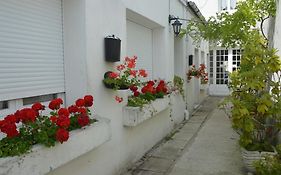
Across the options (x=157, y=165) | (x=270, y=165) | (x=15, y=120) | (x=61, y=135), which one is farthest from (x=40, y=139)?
(x=270, y=165)

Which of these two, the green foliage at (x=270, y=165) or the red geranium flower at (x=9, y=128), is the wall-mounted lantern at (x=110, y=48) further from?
the green foliage at (x=270, y=165)

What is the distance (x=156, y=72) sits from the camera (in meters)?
7.94

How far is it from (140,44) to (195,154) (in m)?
3.01

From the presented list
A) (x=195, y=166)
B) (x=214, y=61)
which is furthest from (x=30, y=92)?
(x=214, y=61)

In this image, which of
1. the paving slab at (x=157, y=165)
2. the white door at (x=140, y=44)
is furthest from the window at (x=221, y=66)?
the paving slab at (x=157, y=165)

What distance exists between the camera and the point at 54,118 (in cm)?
291

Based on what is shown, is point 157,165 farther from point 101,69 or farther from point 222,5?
point 222,5

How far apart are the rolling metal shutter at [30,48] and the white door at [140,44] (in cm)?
258

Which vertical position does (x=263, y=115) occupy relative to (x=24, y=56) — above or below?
below

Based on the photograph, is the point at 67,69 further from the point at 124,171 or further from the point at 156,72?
the point at 156,72

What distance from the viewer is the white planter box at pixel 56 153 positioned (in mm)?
2326

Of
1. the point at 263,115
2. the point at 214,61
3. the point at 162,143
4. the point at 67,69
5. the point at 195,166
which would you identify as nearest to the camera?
the point at 67,69

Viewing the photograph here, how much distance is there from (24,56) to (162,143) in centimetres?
482

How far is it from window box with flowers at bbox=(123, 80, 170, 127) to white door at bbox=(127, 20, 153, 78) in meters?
0.89
